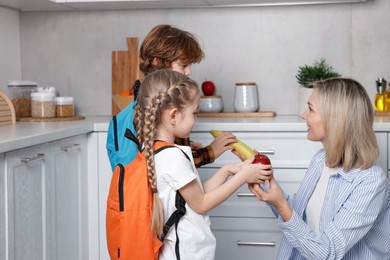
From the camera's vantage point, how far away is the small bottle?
2975 mm

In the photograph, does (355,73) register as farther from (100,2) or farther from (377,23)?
(100,2)

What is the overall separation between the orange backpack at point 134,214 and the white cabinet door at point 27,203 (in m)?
0.38

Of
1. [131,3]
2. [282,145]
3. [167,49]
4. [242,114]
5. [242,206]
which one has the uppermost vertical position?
[131,3]

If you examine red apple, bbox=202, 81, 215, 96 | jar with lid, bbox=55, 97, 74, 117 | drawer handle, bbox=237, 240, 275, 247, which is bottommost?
drawer handle, bbox=237, 240, 275, 247

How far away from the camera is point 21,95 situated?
9.89 feet

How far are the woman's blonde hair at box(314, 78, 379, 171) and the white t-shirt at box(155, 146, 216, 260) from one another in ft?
1.36

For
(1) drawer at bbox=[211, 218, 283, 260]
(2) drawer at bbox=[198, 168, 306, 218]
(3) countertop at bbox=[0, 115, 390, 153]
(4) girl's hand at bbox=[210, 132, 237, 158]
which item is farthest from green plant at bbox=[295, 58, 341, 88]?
(4) girl's hand at bbox=[210, 132, 237, 158]

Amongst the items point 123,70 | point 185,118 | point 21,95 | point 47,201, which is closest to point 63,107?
point 21,95

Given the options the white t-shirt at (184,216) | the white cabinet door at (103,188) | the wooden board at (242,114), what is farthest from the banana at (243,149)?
the wooden board at (242,114)

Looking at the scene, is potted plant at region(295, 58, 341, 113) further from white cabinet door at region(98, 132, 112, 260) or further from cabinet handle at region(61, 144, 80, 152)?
cabinet handle at region(61, 144, 80, 152)

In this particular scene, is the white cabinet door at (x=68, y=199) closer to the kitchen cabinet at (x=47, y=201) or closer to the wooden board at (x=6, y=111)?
the kitchen cabinet at (x=47, y=201)

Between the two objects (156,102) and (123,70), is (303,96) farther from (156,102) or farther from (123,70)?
(156,102)

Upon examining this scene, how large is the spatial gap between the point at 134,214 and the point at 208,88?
152 centimetres

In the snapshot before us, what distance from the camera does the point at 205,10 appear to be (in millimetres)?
3246
